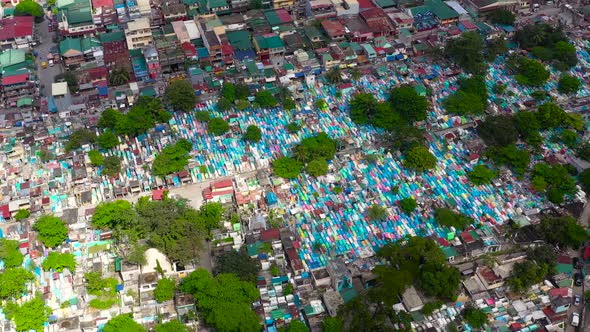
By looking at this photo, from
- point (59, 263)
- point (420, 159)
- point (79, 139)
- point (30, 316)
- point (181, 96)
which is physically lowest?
point (30, 316)

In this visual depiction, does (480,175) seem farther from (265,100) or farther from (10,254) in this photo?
(10,254)

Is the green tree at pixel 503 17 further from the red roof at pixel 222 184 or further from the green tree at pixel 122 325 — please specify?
the green tree at pixel 122 325

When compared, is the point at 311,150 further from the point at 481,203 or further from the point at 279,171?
the point at 481,203

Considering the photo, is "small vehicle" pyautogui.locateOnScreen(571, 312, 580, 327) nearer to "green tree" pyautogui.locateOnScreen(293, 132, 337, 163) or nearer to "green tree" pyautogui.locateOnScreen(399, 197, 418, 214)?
"green tree" pyautogui.locateOnScreen(399, 197, 418, 214)

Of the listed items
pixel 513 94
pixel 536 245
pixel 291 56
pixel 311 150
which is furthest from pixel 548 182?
pixel 291 56

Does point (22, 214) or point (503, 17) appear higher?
point (503, 17)

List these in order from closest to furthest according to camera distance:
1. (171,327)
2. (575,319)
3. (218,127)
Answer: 1. (171,327)
2. (575,319)
3. (218,127)

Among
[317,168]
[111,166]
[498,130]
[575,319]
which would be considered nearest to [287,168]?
[317,168]

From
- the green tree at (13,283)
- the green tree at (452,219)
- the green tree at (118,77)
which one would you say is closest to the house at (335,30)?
the green tree at (118,77)
